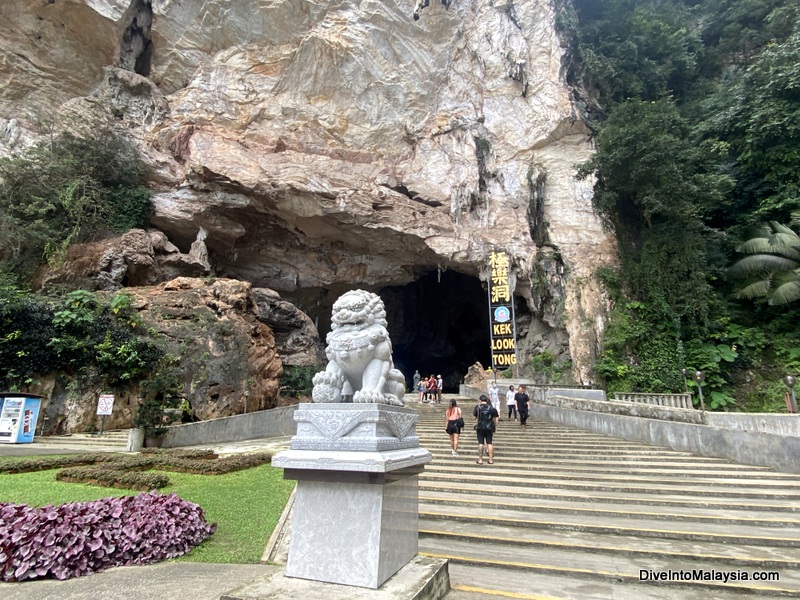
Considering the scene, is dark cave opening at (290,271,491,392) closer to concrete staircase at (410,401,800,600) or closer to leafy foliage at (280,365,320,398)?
leafy foliage at (280,365,320,398)

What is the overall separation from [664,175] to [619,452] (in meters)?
12.0

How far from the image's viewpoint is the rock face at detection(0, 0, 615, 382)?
17.0m

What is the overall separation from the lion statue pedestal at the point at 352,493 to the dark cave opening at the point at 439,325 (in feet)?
69.3

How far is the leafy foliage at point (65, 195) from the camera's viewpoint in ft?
45.9

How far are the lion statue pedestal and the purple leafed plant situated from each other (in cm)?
138

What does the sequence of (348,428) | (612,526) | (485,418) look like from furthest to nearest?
(485,418) < (612,526) < (348,428)

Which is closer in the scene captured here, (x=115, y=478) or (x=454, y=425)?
(x=115, y=478)

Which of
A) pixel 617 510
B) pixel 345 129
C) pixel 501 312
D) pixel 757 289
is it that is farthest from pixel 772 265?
pixel 345 129

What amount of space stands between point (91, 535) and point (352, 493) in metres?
2.06

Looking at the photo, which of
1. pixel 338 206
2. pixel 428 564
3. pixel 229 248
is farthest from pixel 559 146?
pixel 428 564

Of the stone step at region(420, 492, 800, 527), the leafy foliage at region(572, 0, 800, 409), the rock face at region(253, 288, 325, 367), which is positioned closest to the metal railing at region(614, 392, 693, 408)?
the leafy foliage at region(572, 0, 800, 409)

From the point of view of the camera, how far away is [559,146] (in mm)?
19016

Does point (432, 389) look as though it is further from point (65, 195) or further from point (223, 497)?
point (65, 195)

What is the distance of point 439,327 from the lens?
28094 mm
